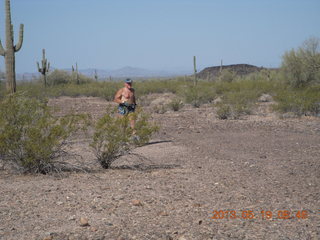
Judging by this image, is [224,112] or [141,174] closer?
[141,174]

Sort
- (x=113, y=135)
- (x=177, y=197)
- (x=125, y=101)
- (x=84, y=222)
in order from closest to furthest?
Result: 1. (x=84, y=222)
2. (x=177, y=197)
3. (x=113, y=135)
4. (x=125, y=101)

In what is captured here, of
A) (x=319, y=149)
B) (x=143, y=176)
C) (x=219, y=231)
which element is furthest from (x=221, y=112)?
(x=219, y=231)

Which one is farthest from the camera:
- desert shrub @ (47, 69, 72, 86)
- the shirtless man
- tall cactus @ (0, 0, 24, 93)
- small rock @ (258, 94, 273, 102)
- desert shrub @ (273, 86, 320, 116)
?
desert shrub @ (47, 69, 72, 86)

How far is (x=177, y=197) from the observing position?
21.2 feet

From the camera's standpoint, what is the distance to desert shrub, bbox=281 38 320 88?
82.5ft

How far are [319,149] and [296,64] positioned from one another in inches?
692

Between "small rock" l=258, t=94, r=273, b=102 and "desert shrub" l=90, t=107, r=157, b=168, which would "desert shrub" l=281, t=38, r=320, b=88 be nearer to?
"small rock" l=258, t=94, r=273, b=102

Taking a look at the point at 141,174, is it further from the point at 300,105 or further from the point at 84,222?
the point at 300,105

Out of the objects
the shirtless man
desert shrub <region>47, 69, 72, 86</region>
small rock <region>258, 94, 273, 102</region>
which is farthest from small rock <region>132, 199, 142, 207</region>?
desert shrub <region>47, 69, 72, 86</region>
